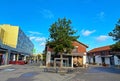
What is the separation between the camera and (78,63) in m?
44.1

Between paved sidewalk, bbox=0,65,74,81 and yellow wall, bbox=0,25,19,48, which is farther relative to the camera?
yellow wall, bbox=0,25,19,48

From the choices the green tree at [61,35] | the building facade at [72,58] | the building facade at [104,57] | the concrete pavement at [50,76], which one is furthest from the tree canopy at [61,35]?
the building facade at [104,57]

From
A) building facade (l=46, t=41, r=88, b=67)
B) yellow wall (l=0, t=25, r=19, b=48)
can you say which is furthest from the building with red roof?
yellow wall (l=0, t=25, r=19, b=48)

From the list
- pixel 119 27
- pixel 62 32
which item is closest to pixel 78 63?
pixel 62 32

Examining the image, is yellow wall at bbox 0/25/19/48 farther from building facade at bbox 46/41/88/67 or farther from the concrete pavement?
the concrete pavement

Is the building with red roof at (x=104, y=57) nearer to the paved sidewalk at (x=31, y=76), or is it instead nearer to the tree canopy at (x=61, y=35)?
the tree canopy at (x=61, y=35)

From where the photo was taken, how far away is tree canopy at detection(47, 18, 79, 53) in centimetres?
3612

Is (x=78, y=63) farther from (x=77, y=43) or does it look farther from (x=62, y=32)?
(x=62, y=32)

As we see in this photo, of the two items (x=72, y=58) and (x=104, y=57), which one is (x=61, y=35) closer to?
(x=72, y=58)

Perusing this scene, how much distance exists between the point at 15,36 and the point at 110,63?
36.4 meters

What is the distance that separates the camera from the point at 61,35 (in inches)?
1412

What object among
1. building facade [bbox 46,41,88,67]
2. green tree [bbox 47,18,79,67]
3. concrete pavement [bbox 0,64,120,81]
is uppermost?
green tree [bbox 47,18,79,67]

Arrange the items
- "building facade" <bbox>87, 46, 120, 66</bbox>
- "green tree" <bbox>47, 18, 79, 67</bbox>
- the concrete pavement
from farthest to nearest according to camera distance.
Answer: "building facade" <bbox>87, 46, 120, 66</bbox> < "green tree" <bbox>47, 18, 79, 67</bbox> < the concrete pavement

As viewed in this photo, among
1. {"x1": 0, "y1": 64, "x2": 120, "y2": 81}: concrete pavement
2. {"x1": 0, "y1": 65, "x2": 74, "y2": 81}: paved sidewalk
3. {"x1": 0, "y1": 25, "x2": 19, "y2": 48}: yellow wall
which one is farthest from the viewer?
{"x1": 0, "y1": 25, "x2": 19, "y2": 48}: yellow wall
